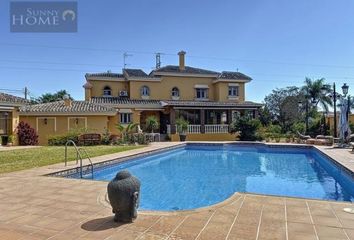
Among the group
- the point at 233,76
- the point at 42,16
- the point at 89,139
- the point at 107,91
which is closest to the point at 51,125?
the point at 89,139

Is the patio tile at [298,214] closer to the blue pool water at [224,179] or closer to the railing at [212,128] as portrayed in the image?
the blue pool water at [224,179]

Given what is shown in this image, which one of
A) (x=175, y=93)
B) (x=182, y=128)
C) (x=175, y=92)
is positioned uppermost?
(x=175, y=92)

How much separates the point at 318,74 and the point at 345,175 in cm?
3566

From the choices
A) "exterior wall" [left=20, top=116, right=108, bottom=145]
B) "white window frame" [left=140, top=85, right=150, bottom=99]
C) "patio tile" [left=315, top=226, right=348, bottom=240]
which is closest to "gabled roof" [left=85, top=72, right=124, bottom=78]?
"white window frame" [left=140, top=85, right=150, bottom=99]

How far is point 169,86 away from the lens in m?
33.0

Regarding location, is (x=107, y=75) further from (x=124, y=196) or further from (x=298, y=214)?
(x=298, y=214)

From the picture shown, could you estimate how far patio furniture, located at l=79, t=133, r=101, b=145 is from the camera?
76.5 feet

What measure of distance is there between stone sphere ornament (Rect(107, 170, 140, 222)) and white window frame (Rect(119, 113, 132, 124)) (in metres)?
24.6

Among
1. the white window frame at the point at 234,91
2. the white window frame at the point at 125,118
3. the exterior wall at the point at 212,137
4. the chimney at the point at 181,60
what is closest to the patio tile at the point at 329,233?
the exterior wall at the point at 212,137

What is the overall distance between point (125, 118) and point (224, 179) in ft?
63.4

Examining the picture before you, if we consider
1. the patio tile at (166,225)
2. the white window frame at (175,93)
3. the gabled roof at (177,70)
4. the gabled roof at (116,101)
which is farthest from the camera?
the white window frame at (175,93)

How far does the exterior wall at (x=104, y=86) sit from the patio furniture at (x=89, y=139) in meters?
9.32

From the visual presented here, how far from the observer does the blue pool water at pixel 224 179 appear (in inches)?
349

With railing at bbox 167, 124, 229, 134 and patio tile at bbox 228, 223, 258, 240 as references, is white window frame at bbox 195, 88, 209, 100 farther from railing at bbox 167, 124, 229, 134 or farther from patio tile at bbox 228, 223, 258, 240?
patio tile at bbox 228, 223, 258, 240
